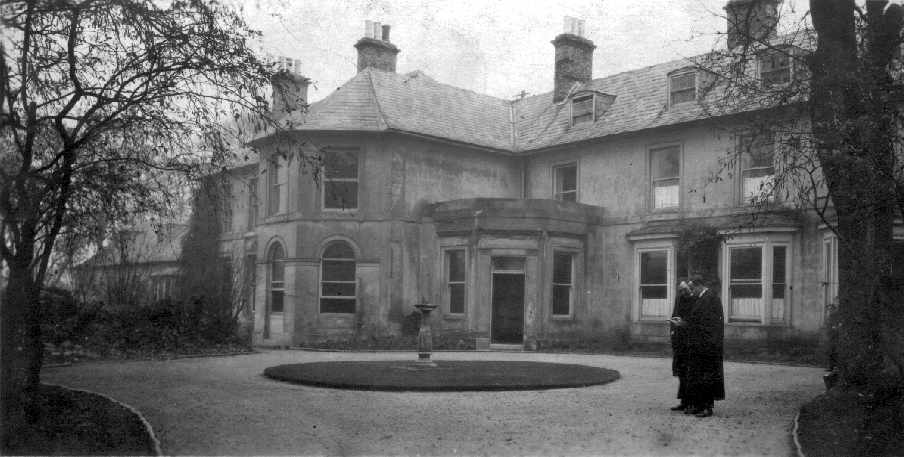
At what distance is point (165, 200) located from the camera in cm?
946

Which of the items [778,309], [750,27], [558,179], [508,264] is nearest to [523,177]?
[558,179]

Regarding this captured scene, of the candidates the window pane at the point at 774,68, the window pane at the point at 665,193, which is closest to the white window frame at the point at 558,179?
the window pane at the point at 665,193

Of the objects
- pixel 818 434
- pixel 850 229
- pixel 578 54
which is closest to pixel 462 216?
pixel 578 54

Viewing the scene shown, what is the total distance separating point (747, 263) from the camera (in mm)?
21266

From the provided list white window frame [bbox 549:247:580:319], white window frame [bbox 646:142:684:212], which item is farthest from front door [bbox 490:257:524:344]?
white window frame [bbox 646:142:684:212]

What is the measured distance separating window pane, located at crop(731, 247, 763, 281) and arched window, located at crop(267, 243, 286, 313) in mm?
13181

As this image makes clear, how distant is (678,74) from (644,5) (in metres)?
12.5

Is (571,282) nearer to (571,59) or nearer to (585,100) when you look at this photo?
(585,100)

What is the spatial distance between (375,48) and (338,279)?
8243 mm

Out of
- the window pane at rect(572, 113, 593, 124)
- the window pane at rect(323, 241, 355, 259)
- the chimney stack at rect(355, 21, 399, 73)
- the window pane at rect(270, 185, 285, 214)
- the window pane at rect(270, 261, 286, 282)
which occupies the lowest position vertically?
the window pane at rect(270, 261, 286, 282)

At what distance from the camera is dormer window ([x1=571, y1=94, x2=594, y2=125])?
2572 cm

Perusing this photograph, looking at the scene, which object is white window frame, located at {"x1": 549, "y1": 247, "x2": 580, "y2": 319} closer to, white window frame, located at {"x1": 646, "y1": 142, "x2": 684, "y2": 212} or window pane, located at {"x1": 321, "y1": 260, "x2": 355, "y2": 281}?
white window frame, located at {"x1": 646, "y1": 142, "x2": 684, "y2": 212}

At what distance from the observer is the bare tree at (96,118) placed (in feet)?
25.7

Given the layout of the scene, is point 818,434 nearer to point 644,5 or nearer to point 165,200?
point 644,5
